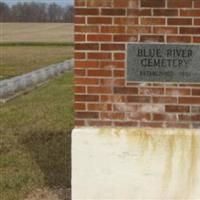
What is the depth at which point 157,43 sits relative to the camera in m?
5.86

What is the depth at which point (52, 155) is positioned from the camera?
9.45 meters

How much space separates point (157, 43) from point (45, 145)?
4.64 m

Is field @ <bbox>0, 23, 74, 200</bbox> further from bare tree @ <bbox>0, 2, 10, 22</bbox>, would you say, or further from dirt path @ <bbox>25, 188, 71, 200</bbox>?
bare tree @ <bbox>0, 2, 10, 22</bbox>

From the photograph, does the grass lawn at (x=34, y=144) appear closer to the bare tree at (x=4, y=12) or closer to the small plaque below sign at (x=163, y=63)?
the small plaque below sign at (x=163, y=63)

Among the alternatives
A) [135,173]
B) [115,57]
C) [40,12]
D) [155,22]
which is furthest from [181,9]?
[40,12]

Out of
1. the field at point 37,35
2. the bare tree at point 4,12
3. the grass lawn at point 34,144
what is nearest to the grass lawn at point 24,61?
the grass lawn at point 34,144

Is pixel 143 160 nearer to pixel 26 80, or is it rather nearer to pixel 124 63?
pixel 124 63

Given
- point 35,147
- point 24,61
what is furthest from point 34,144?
point 24,61

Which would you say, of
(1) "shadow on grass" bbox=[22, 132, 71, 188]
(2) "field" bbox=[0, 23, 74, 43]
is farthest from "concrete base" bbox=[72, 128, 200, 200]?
(2) "field" bbox=[0, 23, 74, 43]

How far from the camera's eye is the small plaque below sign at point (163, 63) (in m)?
5.88

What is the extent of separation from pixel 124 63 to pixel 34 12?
479ft

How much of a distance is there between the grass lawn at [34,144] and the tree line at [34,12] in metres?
122

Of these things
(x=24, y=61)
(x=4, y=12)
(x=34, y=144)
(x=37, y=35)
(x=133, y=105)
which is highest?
(x=133, y=105)

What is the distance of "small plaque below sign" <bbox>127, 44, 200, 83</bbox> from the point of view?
5.88m
